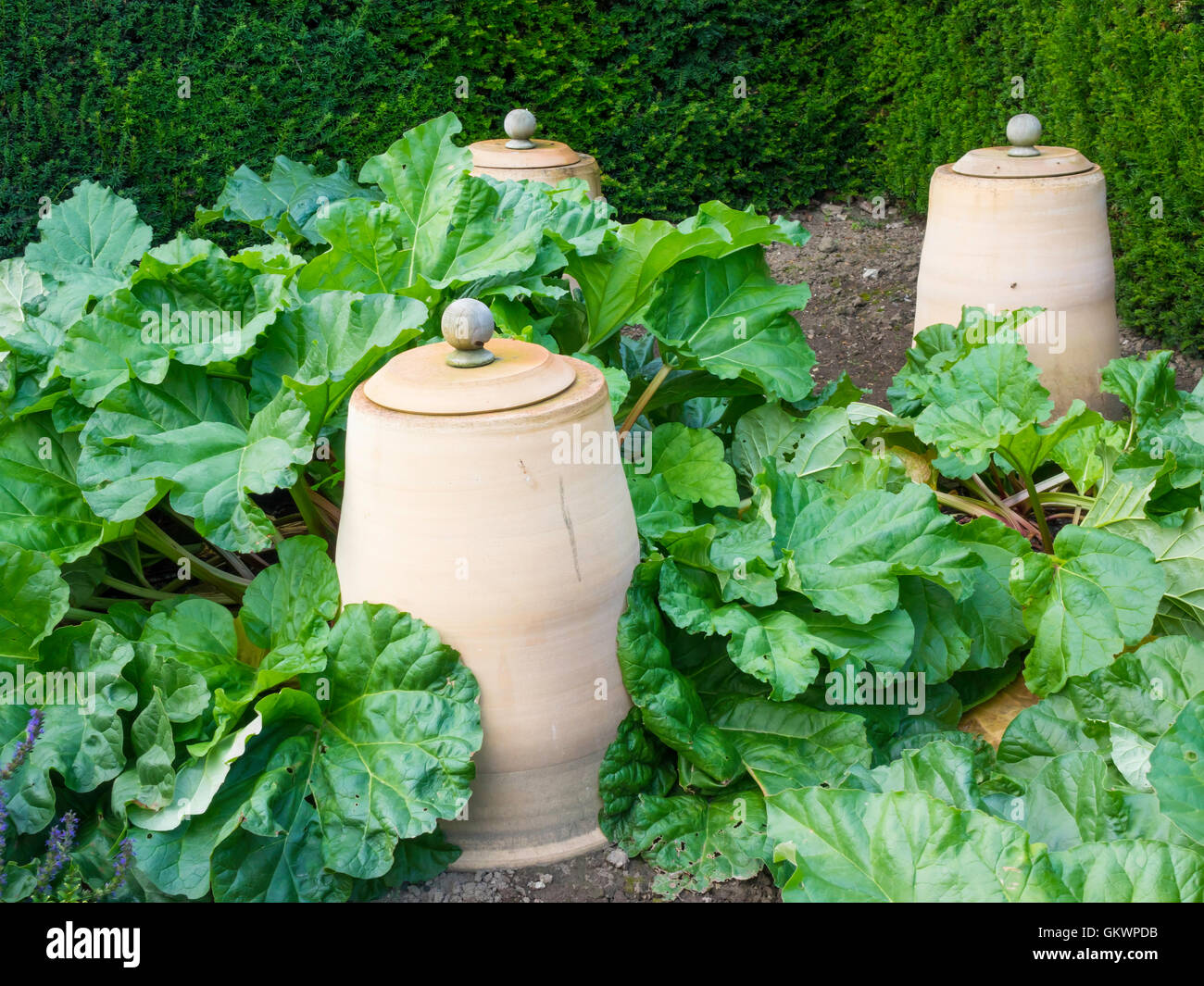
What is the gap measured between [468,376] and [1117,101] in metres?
4.16

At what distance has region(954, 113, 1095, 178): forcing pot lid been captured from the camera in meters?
4.10

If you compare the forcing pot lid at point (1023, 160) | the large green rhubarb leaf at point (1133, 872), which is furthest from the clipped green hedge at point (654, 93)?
the large green rhubarb leaf at point (1133, 872)

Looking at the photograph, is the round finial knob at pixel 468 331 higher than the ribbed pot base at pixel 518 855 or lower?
higher

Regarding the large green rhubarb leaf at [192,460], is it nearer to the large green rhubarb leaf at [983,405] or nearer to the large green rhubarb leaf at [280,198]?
the large green rhubarb leaf at [280,198]

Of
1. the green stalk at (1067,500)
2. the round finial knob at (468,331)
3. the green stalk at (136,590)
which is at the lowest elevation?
the green stalk at (136,590)

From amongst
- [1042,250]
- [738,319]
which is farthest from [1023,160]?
[738,319]

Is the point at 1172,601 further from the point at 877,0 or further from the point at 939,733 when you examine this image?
the point at 877,0

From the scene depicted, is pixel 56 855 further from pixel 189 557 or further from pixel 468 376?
pixel 468 376

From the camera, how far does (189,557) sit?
300cm

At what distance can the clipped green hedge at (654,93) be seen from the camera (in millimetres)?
5406

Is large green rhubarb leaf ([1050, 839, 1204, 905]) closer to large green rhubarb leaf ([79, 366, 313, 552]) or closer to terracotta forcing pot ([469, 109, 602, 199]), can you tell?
large green rhubarb leaf ([79, 366, 313, 552])

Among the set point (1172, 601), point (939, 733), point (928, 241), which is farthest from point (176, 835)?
point (928, 241)

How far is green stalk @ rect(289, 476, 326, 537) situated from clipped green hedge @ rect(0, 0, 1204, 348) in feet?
12.5

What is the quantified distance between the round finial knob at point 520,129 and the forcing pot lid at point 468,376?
2482mm
